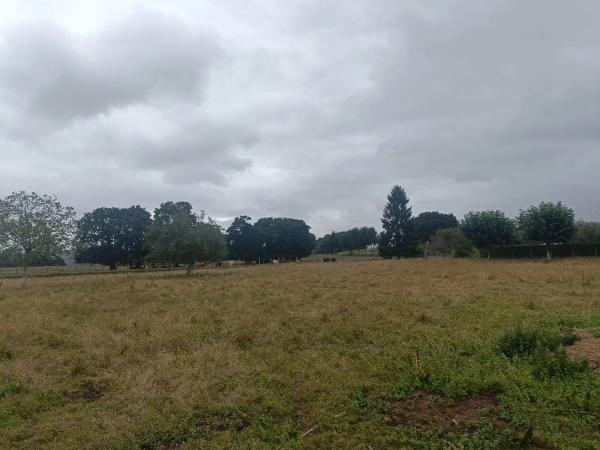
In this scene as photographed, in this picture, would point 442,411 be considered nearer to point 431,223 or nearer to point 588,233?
point 588,233

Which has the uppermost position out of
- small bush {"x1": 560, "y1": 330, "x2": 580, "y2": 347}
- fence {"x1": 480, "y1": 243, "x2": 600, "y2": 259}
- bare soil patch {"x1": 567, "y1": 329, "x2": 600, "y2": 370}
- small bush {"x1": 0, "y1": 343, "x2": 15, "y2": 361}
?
fence {"x1": 480, "y1": 243, "x2": 600, "y2": 259}

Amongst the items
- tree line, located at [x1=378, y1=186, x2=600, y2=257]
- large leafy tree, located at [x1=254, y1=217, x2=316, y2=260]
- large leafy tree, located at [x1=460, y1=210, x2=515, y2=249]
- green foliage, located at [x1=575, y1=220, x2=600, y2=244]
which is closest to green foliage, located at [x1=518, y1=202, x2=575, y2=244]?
tree line, located at [x1=378, y1=186, x2=600, y2=257]

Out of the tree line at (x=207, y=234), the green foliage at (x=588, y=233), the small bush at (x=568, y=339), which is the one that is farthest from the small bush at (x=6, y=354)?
the green foliage at (x=588, y=233)

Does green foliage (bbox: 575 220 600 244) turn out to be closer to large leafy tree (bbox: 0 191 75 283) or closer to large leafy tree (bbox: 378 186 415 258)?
large leafy tree (bbox: 378 186 415 258)

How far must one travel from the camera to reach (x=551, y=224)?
46.1 m

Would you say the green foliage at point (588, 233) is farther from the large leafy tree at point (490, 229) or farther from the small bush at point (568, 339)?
the small bush at point (568, 339)

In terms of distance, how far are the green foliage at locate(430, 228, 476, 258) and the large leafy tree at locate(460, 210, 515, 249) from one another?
4.35 metres

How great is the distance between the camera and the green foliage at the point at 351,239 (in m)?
140

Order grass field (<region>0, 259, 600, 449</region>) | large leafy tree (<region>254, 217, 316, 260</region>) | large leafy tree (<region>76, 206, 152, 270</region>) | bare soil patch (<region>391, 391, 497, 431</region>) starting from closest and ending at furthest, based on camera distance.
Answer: grass field (<region>0, 259, 600, 449</region>) < bare soil patch (<region>391, 391, 497, 431</region>) < large leafy tree (<region>76, 206, 152, 270</region>) < large leafy tree (<region>254, 217, 316, 260</region>)

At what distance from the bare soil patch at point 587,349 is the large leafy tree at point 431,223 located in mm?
95681

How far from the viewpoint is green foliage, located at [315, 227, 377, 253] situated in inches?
5507

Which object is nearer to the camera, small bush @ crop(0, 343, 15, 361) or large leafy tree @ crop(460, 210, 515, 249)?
small bush @ crop(0, 343, 15, 361)

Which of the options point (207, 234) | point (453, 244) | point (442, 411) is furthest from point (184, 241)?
point (453, 244)

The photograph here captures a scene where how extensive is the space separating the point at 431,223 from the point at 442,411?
104 meters
